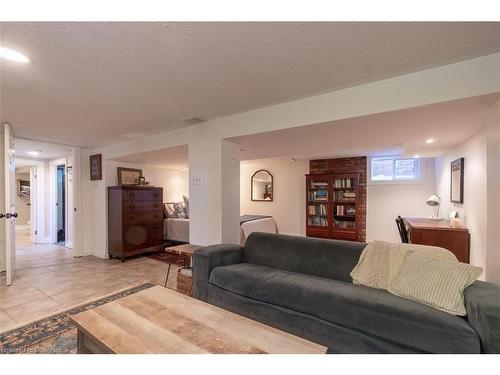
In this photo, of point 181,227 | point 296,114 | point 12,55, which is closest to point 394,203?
point 296,114

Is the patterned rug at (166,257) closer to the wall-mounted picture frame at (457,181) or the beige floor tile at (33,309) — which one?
the beige floor tile at (33,309)

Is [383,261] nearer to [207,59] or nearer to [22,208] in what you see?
[207,59]

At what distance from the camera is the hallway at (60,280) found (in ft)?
7.99

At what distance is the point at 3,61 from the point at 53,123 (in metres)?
1.65

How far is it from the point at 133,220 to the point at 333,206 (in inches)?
167

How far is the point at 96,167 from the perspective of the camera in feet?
14.9

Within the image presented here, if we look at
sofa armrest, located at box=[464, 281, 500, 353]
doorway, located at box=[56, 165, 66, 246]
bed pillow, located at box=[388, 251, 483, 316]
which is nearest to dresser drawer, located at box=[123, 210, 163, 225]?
doorway, located at box=[56, 165, 66, 246]

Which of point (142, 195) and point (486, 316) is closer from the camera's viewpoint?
point (486, 316)

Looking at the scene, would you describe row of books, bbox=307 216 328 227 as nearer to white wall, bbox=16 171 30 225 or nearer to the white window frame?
the white window frame

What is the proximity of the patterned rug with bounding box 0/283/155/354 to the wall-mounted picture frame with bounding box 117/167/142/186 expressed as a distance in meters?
2.78

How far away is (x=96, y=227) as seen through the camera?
15.4ft

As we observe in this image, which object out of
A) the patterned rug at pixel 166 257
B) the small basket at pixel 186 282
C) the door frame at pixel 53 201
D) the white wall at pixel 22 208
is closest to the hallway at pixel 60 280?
the patterned rug at pixel 166 257
